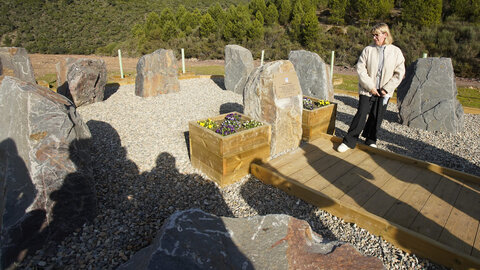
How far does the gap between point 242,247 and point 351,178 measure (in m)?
2.45

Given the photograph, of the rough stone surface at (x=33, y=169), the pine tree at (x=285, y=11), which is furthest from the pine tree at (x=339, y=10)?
the rough stone surface at (x=33, y=169)

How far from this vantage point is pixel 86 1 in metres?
34.2

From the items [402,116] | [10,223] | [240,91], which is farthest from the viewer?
[240,91]

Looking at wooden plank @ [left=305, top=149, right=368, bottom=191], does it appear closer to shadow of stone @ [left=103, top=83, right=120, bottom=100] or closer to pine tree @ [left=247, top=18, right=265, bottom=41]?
shadow of stone @ [left=103, top=83, right=120, bottom=100]

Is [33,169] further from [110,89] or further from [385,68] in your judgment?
[110,89]

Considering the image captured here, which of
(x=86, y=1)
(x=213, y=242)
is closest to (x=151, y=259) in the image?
(x=213, y=242)

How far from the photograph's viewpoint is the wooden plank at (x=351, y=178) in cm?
343

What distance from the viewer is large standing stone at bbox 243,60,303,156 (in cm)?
440

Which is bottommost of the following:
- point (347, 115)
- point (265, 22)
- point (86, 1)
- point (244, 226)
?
point (347, 115)

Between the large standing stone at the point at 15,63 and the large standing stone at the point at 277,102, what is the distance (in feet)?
21.8

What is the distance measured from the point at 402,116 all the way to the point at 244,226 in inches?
233

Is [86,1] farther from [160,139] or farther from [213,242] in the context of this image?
[213,242]

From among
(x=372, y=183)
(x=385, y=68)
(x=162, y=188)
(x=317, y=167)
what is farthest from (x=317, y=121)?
(x=162, y=188)

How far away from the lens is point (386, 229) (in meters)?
2.71
